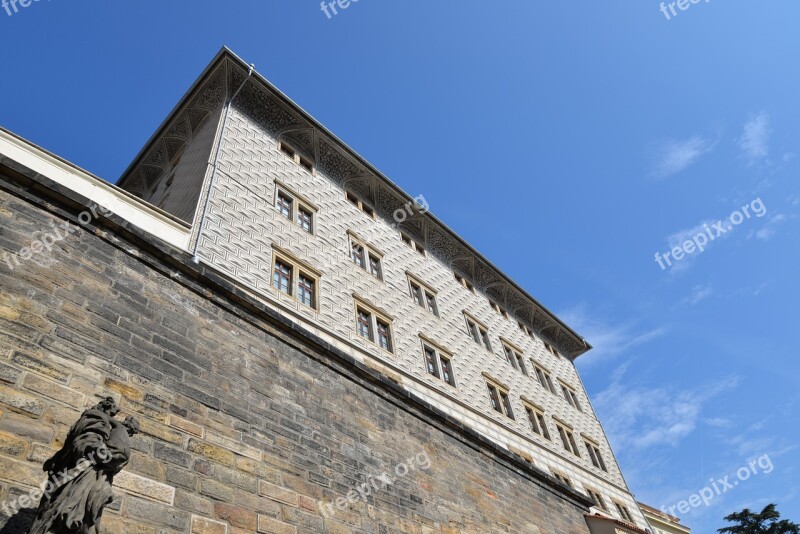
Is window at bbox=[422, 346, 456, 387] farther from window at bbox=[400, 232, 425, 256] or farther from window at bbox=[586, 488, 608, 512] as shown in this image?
window at bbox=[586, 488, 608, 512]

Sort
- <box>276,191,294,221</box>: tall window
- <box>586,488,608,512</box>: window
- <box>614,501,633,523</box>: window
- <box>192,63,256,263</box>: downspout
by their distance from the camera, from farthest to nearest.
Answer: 1. <box>614,501,633,523</box>: window
2. <box>586,488,608,512</box>: window
3. <box>276,191,294,221</box>: tall window
4. <box>192,63,256,263</box>: downspout

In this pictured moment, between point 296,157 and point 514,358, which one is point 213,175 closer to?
Result: point 296,157

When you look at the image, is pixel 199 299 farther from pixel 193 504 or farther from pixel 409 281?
pixel 409 281

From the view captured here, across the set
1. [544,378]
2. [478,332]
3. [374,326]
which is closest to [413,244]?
[478,332]

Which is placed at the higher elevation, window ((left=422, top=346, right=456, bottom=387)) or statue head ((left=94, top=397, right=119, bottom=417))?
window ((left=422, top=346, right=456, bottom=387))

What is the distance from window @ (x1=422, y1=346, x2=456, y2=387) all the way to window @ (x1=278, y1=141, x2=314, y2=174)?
19.1ft

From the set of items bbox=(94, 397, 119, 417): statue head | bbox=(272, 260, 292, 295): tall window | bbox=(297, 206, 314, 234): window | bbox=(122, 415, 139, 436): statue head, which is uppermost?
bbox=(297, 206, 314, 234): window

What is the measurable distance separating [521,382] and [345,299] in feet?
28.0

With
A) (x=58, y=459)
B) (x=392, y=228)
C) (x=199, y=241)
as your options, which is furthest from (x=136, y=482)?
(x=392, y=228)

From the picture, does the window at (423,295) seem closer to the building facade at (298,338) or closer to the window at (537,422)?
the building facade at (298,338)

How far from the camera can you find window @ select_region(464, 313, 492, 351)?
701 inches

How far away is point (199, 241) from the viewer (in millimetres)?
10109

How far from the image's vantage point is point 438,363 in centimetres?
1497

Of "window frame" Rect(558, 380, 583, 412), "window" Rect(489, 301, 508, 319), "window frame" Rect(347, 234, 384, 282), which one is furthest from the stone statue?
"window frame" Rect(558, 380, 583, 412)
